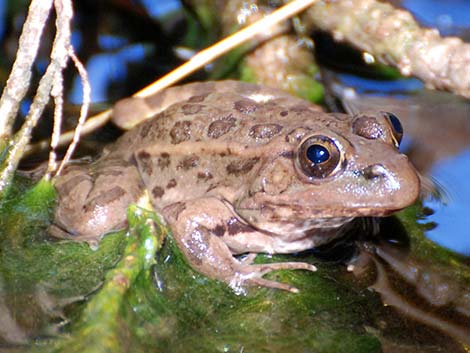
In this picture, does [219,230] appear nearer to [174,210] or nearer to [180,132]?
[174,210]

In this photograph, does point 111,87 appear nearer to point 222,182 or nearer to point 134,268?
point 222,182

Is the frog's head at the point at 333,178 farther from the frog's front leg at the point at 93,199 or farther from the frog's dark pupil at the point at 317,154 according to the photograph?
the frog's front leg at the point at 93,199

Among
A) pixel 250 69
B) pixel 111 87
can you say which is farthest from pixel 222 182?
pixel 111 87

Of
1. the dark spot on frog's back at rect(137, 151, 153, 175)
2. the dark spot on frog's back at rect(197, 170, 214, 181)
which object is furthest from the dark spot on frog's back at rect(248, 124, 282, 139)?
the dark spot on frog's back at rect(137, 151, 153, 175)

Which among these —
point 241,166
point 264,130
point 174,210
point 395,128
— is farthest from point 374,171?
point 174,210

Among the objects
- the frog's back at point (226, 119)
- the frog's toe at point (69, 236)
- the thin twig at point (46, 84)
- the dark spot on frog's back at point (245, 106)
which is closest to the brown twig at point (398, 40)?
the frog's back at point (226, 119)

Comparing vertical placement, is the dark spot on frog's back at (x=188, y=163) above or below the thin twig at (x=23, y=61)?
below

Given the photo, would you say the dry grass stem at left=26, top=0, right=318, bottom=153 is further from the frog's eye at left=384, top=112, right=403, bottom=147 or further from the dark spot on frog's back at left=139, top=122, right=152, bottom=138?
the frog's eye at left=384, top=112, right=403, bottom=147
